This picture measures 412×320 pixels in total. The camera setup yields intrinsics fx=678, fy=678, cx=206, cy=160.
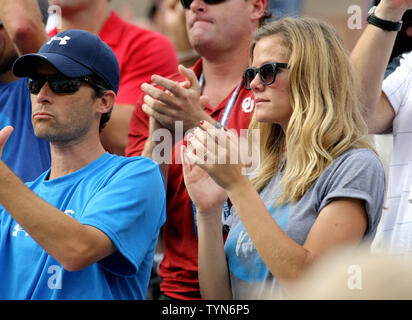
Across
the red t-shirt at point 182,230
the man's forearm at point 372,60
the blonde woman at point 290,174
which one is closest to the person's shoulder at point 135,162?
the blonde woman at point 290,174

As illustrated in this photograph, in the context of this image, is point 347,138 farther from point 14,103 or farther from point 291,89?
point 14,103

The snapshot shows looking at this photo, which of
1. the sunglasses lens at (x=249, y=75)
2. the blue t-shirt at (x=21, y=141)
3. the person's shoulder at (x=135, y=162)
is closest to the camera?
the person's shoulder at (x=135, y=162)

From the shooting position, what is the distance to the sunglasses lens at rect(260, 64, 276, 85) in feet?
8.36

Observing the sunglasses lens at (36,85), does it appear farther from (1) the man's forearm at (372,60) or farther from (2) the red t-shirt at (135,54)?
(1) the man's forearm at (372,60)

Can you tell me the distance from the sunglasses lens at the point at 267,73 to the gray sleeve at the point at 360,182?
42 centimetres

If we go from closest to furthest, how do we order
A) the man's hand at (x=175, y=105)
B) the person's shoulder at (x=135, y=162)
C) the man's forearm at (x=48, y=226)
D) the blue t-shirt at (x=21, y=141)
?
the man's forearm at (x=48, y=226), the person's shoulder at (x=135, y=162), the man's hand at (x=175, y=105), the blue t-shirt at (x=21, y=141)

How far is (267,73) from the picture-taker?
101 inches

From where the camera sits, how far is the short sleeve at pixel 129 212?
2318 millimetres

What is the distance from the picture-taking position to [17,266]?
7.91 ft

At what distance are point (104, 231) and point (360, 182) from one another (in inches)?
34.3

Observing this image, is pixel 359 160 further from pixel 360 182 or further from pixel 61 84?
pixel 61 84

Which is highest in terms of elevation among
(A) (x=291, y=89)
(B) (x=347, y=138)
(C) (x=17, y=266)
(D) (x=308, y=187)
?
Result: (A) (x=291, y=89)
